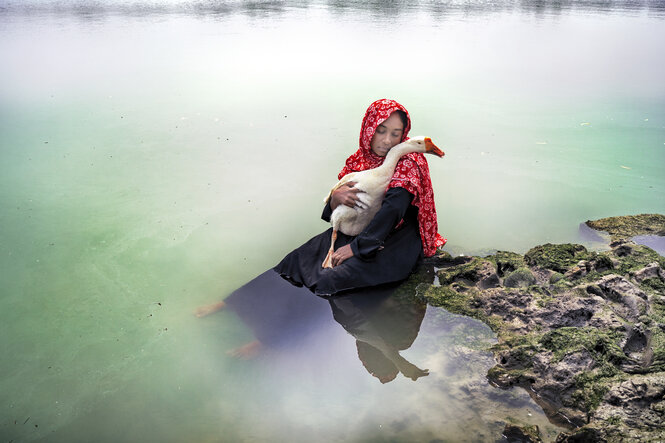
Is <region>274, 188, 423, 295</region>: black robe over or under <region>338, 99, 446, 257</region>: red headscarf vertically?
under

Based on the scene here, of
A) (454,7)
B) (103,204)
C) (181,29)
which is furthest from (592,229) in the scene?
(454,7)

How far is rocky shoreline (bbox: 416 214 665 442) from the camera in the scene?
2.40 metres

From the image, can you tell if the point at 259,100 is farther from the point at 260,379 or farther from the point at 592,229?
the point at 260,379

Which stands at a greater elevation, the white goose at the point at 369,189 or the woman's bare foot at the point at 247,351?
the white goose at the point at 369,189

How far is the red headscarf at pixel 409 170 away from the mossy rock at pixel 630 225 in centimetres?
163

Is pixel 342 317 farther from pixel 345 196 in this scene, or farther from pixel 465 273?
pixel 465 273

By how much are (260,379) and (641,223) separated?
331 cm

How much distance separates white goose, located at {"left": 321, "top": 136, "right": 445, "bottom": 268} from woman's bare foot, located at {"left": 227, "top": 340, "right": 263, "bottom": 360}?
709 mm

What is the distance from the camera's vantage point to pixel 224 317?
357cm

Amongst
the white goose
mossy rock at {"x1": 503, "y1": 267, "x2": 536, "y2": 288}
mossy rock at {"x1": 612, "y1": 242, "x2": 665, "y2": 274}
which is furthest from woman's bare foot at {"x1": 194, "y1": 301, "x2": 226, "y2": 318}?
mossy rock at {"x1": 612, "y1": 242, "x2": 665, "y2": 274}

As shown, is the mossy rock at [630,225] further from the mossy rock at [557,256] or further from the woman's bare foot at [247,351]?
the woman's bare foot at [247,351]

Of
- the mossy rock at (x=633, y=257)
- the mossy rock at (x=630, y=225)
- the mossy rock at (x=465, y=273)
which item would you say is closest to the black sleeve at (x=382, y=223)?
the mossy rock at (x=465, y=273)

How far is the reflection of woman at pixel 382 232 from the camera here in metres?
3.45

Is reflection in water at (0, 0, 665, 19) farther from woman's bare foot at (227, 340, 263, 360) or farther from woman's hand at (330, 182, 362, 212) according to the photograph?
woman's bare foot at (227, 340, 263, 360)
